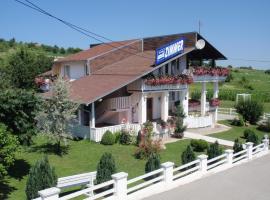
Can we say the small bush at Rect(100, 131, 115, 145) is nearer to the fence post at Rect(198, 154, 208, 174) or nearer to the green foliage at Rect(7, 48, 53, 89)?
the fence post at Rect(198, 154, 208, 174)

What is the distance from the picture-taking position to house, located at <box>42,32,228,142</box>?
2395 cm

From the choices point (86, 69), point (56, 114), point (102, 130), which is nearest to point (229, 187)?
point (56, 114)

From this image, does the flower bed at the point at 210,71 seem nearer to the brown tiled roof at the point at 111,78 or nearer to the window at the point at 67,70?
Result: the brown tiled roof at the point at 111,78

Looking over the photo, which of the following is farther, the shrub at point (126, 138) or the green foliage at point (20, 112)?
the shrub at point (126, 138)

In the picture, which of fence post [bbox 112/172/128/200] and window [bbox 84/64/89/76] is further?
window [bbox 84/64/89/76]

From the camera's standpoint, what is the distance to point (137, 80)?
82.4 ft

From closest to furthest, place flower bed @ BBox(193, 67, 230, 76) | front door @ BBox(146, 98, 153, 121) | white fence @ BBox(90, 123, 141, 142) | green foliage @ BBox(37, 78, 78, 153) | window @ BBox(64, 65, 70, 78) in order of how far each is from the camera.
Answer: green foliage @ BBox(37, 78, 78, 153), white fence @ BBox(90, 123, 141, 142), flower bed @ BBox(193, 67, 230, 76), front door @ BBox(146, 98, 153, 121), window @ BBox(64, 65, 70, 78)

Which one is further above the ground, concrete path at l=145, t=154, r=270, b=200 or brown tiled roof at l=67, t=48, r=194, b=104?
brown tiled roof at l=67, t=48, r=194, b=104

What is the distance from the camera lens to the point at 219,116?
39.2 meters

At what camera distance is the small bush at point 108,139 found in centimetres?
2183

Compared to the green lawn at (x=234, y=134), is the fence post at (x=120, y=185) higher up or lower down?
higher up

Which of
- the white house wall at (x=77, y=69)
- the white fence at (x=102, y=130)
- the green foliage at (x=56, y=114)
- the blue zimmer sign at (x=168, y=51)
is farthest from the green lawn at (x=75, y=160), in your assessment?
the white house wall at (x=77, y=69)

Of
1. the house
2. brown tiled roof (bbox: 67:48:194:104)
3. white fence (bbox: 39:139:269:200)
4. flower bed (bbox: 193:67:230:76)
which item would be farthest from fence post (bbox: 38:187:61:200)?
flower bed (bbox: 193:67:230:76)

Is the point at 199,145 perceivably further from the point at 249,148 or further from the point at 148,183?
the point at 148,183
